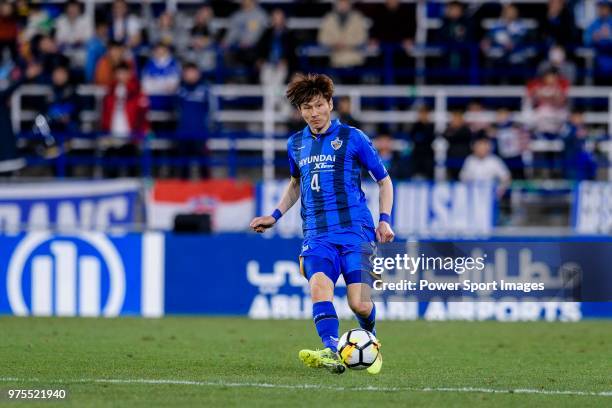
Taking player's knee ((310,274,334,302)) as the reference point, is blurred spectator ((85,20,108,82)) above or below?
above

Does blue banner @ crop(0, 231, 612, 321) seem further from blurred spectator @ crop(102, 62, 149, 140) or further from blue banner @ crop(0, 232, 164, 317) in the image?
blurred spectator @ crop(102, 62, 149, 140)

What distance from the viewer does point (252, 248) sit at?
53.6 ft

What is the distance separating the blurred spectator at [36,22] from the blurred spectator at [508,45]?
730 cm

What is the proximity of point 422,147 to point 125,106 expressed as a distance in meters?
4.71

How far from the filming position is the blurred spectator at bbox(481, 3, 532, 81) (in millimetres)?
21109

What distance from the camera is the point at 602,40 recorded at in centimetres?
2133

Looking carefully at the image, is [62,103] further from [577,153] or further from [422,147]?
[577,153]

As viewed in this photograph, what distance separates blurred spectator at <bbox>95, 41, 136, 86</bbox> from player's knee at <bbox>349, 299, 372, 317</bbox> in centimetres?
1160

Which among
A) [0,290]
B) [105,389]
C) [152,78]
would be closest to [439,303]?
[0,290]

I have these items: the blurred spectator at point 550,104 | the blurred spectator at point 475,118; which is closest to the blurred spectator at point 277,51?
the blurred spectator at point 475,118

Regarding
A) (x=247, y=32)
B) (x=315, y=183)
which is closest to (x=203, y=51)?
(x=247, y=32)

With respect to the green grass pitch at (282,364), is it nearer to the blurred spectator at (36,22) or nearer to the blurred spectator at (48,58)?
the blurred spectator at (48,58)

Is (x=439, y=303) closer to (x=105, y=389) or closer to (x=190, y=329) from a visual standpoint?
(x=190, y=329)

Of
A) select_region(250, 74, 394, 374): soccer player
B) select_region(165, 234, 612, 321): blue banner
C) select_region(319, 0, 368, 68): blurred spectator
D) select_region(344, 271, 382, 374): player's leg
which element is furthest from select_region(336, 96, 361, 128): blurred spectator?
select_region(344, 271, 382, 374): player's leg
